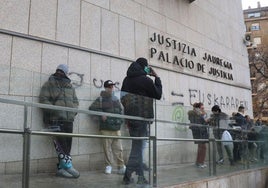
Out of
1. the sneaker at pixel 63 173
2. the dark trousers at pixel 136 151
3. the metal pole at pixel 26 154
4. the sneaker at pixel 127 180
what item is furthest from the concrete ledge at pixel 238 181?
the metal pole at pixel 26 154

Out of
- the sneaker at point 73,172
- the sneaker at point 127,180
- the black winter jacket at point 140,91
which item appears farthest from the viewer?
the black winter jacket at point 140,91

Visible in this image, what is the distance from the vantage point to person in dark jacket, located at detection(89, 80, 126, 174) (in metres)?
4.60

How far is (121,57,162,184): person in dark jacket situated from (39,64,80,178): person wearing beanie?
91cm

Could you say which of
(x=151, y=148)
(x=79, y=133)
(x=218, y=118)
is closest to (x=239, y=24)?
(x=218, y=118)

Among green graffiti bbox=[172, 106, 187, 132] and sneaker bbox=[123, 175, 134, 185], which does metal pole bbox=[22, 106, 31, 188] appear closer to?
sneaker bbox=[123, 175, 134, 185]

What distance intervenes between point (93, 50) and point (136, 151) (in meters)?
3.41

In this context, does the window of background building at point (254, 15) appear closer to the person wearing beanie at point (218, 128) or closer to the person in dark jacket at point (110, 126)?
the person wearing beanie at point (218, 128)

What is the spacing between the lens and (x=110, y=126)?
471 centimetres

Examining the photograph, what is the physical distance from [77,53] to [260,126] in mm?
6078

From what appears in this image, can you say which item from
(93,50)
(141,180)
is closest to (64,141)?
(141,180)

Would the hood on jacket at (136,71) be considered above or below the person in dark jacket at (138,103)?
above

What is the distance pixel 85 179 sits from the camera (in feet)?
13.8

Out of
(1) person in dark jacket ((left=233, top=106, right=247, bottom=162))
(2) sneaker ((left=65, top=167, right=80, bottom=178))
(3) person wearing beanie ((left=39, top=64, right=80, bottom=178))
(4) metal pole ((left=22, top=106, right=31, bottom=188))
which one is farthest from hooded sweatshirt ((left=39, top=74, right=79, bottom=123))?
(1) person in dark jacket ((left=233, top=106, right=247, bottom=162))

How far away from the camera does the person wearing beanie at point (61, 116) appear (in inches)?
156
